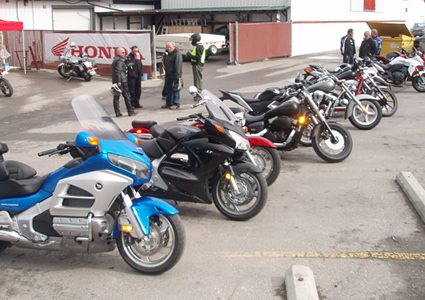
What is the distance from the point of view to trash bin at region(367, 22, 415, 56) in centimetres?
2008

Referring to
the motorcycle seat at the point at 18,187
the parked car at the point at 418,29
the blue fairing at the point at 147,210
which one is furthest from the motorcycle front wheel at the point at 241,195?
the parked car at the point at 418,29

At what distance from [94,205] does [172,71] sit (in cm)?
888

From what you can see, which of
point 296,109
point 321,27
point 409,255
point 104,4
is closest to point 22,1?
point 104,4

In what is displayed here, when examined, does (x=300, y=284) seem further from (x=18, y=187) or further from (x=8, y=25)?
(x=8, y=25)

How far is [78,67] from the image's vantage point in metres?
18.0

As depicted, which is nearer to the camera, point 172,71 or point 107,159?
Result: point 107,159

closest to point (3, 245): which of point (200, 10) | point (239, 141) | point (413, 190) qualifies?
point (239, 141)

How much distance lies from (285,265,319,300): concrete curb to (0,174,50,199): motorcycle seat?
2333mm

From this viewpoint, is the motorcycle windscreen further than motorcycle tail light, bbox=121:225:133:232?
Yes

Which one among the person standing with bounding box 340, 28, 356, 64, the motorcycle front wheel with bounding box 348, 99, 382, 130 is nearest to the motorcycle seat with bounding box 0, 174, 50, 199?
the motorcycle front wheel with bounding box 348, 99, 382, 130

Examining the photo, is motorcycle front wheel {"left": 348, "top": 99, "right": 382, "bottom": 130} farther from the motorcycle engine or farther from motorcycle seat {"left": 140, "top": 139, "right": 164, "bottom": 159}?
motorcycle seat {"left": 140, "top": 139, "right": 164, "bottom": 159}

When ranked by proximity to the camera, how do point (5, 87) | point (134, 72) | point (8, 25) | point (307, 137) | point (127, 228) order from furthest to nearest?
point (8, 25) → point (5, 87) → point (134, 72) → point (307, 137) → point (127, 228)

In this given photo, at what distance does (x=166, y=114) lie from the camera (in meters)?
12.3

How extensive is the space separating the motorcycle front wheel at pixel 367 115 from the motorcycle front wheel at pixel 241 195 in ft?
16.6
